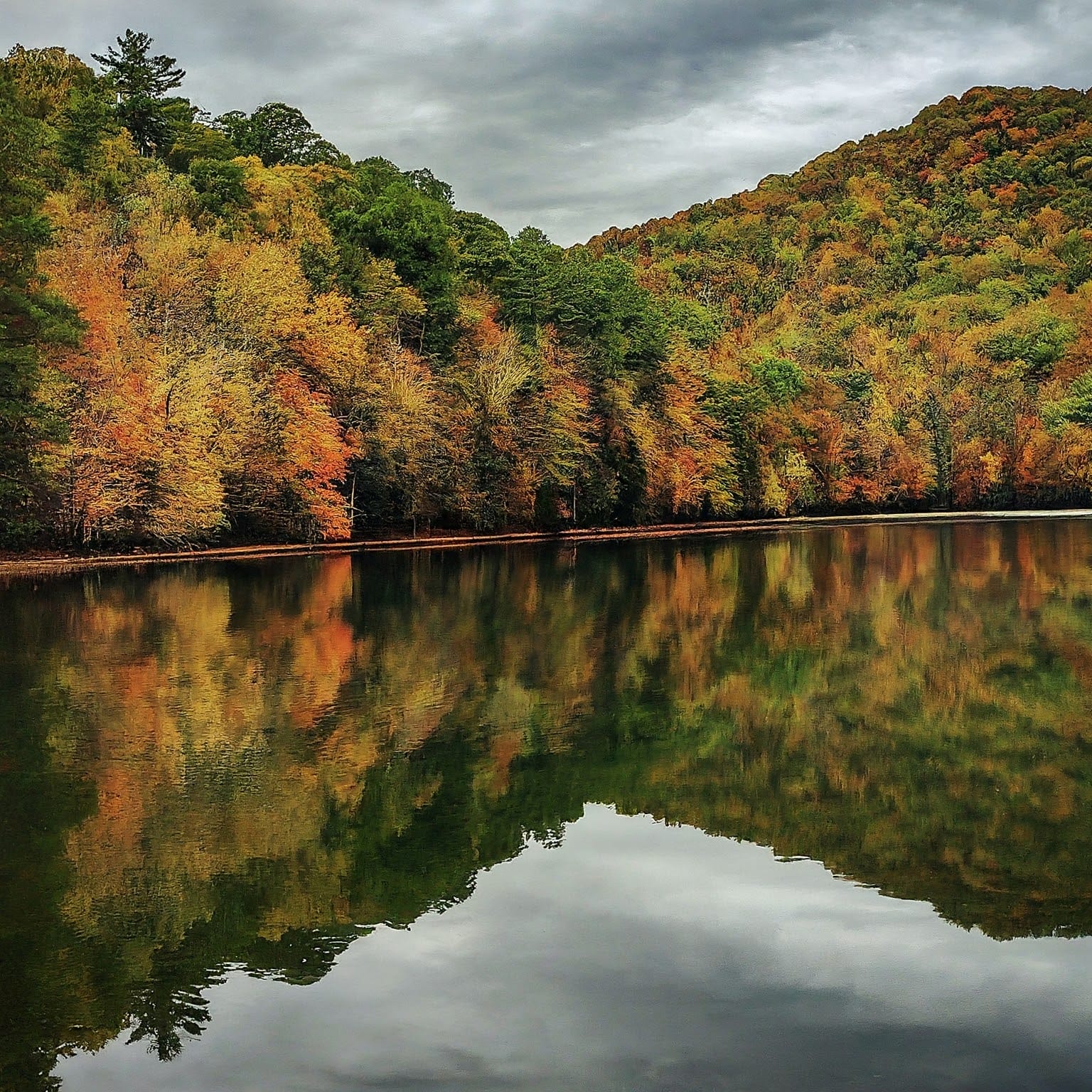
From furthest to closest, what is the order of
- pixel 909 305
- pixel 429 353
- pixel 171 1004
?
pixel 909 305 < pixel 429 353 < pixel 171 1004

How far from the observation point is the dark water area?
6410mm

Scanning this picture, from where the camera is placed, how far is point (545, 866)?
9.62m

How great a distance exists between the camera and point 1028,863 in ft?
30.2

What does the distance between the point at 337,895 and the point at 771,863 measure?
320 cm

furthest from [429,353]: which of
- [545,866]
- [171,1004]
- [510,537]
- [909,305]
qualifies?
[909,305]

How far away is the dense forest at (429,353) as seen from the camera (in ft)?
138

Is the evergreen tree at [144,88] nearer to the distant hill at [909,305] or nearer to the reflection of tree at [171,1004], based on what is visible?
the distant hill at [909,305]

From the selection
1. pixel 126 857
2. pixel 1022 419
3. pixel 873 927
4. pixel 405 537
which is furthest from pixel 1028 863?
pixel 1022 419

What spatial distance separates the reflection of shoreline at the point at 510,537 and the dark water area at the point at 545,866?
21583 millimetres

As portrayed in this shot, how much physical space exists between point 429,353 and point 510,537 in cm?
1008

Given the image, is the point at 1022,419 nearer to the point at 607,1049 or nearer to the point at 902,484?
the point at 902,484

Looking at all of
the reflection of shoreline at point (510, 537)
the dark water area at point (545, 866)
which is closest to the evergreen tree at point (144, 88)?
the reflection of shoreline at point (510, 537)

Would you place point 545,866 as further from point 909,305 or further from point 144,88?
point 909,305

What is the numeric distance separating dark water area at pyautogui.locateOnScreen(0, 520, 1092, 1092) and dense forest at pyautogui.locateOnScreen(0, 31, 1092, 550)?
23.0m
